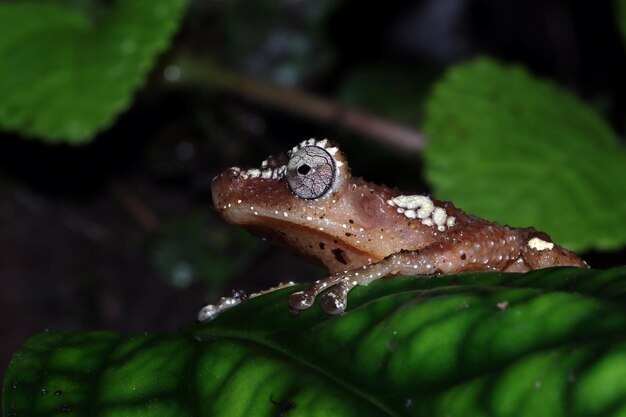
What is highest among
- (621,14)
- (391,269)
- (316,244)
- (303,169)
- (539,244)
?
(621,14)

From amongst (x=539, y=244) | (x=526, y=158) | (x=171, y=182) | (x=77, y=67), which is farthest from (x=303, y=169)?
(x=171, y=182)

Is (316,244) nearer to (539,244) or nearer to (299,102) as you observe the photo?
(539,244)

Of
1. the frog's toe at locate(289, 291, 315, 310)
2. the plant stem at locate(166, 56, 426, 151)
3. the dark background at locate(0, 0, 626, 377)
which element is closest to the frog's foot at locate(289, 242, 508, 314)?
the frog's toe at locate(289, 291, 315, 310)

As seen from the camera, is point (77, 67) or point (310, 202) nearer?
point (310, 202)

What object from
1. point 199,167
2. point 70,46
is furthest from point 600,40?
point 70,46

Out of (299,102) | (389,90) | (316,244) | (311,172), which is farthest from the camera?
(389,90)

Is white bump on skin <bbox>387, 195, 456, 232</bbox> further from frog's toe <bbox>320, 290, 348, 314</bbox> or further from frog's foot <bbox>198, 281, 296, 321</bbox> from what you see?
frog's toe <bbox>320, 290, 348, 314</bbox>

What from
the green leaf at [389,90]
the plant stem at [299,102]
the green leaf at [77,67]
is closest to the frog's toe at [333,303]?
the green leaf at [77,67]

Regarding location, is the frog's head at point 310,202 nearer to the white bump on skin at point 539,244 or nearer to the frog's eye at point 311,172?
the frog's eye at point 311,172
